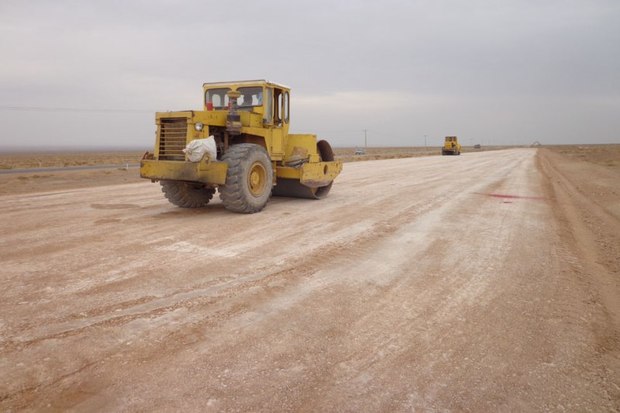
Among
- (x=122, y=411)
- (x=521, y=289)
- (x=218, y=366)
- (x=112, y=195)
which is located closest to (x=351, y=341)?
(x=218, y=366)

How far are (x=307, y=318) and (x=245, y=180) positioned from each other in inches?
200

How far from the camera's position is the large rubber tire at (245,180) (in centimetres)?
806

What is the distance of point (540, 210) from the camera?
9117 millimetres

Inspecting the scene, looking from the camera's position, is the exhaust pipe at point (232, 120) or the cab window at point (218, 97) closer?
the exhaust pipe at point (232, 120)

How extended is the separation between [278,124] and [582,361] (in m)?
8.19

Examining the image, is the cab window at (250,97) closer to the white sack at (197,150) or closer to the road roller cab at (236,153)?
the road roller cab at (236,153)

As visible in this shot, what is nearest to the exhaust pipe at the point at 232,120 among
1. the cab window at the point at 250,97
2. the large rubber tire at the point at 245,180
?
the large rubber tire at the point at 245,180

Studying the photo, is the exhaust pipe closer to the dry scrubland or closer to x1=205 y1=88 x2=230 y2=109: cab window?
x1=205 y1=88 x2=230 y2=109: cab window

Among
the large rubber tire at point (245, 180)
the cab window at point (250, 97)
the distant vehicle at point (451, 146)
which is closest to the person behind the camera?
the large rubber tire at point (245, 180)

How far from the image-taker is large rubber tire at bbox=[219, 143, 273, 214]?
806cm

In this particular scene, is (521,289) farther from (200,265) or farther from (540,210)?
(540,210)

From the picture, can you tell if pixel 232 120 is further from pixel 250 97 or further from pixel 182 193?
pixel 182 193

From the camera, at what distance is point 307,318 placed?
346cm

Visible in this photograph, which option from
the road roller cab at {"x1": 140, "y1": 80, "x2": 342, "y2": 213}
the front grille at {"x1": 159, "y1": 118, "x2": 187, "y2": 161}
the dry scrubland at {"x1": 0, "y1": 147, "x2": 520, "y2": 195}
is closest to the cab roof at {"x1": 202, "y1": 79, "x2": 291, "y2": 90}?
the road roller cab at {"x1": 140, "y1": 80, "x2": 342, "y2": 213}
